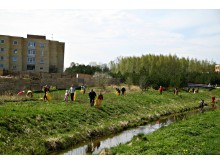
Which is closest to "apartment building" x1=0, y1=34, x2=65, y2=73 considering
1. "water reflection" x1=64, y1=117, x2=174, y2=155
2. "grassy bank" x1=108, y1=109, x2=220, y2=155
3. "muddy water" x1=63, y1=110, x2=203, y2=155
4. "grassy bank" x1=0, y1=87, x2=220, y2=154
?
"grassy bank" x1=0, y1=87, x2=220, y2=154

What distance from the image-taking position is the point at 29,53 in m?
77.1

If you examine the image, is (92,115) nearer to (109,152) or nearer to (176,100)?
(109,152)

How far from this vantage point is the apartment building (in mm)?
73688

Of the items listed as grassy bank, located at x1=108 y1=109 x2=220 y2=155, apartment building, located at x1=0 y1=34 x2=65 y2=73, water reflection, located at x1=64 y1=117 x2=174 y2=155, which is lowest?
water reflection, located at x1=64 y1=117 x2=174 y2=155

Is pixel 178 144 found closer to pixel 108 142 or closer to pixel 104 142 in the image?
pixel 108 142

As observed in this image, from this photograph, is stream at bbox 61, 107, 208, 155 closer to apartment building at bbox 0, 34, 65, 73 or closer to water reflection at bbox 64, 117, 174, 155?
water reflection at bbox 64, 117, 174, 155

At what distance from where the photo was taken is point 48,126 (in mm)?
21109

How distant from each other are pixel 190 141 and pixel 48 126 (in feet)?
29.5

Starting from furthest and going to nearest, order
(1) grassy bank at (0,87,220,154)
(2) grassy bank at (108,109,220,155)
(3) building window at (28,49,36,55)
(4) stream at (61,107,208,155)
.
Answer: (3) building window at (28,49,36,55)
(4) stream at (61,107,208,155)
(1) grassy bank at (0,87,220,154)
(2) grassy bank at (108,109,220,155)

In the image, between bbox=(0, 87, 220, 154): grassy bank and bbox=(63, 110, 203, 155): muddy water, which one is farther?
bbox=(63, 110, 203, 155): muddy water

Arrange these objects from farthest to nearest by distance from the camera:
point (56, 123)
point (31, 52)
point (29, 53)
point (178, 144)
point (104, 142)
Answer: point (31, 52)
point (29, 53)
point (56, 123)
point (104, 142)
point (178, 144)

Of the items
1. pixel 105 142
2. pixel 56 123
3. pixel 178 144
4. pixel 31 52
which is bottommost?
pixel 105 142

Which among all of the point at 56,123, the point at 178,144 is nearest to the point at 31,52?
the point at 56,123
